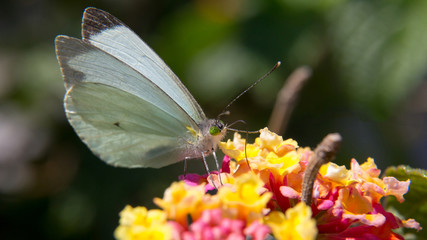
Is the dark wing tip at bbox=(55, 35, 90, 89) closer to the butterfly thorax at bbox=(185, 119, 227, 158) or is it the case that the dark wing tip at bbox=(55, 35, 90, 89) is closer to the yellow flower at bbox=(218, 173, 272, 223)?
the butterfly thorax at bbox=(185, 119, 227, 158)

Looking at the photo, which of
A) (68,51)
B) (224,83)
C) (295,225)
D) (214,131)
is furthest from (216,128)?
(224,83)

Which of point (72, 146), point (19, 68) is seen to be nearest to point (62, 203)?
point (72, 146)

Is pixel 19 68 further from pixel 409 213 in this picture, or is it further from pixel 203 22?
pixel 409 213

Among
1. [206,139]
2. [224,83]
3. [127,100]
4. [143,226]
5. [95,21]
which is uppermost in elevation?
[95,21]

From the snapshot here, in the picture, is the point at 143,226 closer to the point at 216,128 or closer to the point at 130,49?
the point at 216,128

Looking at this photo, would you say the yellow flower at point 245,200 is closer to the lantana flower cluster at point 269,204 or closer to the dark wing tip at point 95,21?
the lantana flower cluster at point 269,204

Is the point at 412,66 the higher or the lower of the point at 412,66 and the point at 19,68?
the higher
